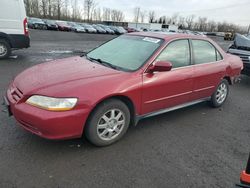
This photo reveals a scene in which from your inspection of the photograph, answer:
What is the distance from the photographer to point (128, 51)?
369cm

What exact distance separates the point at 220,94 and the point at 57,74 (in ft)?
11.6

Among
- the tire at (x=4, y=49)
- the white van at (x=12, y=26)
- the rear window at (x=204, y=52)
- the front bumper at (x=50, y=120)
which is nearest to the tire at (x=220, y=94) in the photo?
the rear window at (x=204, y=52)

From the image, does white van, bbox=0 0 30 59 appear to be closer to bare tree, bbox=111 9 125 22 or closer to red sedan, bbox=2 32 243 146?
red sedan, bbox=2 32 243 146

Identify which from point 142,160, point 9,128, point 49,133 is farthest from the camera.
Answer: point 9,128

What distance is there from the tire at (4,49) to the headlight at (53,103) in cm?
A: 670

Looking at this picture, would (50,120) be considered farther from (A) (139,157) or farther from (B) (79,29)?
(B) (79,29)

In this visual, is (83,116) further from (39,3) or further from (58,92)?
(39,3)

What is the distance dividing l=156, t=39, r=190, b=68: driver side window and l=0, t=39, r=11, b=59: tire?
6909 mm

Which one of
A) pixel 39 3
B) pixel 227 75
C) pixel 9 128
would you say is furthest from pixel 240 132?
pixel 39 3

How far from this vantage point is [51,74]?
308cm

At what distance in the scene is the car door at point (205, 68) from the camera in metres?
4.09

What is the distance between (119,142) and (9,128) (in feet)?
5.55

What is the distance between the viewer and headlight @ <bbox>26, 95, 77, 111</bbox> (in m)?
2.55

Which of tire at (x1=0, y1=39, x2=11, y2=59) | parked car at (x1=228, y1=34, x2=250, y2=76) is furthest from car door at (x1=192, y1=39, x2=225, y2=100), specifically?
tire at (x1=0, y1=39, x2=11, y2=59)
